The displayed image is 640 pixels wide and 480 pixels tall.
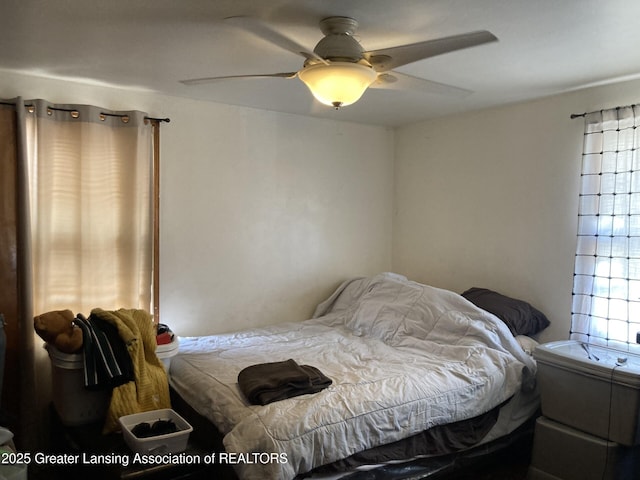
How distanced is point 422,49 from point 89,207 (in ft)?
7.25

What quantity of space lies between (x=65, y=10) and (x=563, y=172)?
9.75 ft

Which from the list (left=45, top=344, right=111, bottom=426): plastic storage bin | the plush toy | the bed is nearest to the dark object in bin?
the bed

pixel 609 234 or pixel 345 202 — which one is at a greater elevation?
pixel 345 202

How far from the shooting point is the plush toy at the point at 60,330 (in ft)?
8.04

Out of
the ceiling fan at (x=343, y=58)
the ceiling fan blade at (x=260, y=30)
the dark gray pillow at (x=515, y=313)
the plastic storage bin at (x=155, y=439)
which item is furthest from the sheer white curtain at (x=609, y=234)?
the plastic storage bin at (x=155, y=439)

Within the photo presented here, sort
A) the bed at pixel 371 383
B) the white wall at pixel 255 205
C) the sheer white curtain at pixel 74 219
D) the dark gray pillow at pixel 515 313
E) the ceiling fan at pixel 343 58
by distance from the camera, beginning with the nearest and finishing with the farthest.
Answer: the ceiling fan at pixel 343 58 < the bed at pixel 371 383 < the sheer white curtain at pixel 74 219 < the dark gray pillow at pixel 515 313 < the white wall at pixel 255 205

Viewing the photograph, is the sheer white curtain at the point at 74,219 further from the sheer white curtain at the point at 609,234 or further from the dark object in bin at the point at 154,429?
the sheer white curtain at the point at 609,234

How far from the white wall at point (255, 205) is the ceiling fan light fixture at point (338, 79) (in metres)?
1.69

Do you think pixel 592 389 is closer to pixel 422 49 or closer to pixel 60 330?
pixel 422 49

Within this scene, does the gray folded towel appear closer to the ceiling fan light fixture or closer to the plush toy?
the plush toy

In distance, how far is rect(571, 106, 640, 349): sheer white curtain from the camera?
281cm

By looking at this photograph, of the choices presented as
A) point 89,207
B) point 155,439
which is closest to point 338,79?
point 155,439

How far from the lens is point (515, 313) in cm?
316

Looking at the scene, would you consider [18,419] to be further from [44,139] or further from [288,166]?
[288,166]
